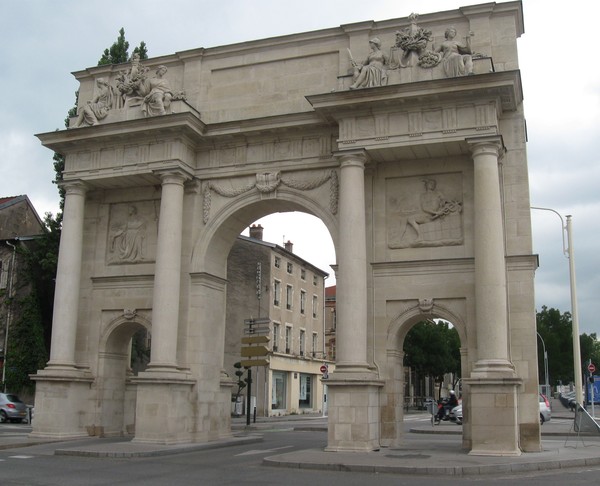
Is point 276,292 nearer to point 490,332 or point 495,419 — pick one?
point 490,332

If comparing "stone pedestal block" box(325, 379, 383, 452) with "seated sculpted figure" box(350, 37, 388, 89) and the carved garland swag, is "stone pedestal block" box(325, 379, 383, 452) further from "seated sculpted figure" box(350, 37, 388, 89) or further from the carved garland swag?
"seated sculpted figure" box(350, 37, 388, 89)

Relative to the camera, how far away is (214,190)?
909 inches

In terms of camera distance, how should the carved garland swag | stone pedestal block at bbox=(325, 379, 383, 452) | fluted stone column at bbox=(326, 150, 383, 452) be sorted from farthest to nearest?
the carved garland swag, fluted stone column at bbox=(326, 150, 383, 452), stone pedestal block at bbox=(325, 379, 383, 452)

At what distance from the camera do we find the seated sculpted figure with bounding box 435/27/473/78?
19703 millimetres

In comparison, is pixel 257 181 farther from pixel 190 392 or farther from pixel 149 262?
pixel 190 392

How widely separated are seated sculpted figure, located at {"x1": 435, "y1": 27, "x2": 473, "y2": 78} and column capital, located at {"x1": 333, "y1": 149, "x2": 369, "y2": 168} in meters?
3.15

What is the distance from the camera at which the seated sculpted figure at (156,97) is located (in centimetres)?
2284

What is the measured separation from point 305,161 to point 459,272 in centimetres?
570

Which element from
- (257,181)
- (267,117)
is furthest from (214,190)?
(267,117)

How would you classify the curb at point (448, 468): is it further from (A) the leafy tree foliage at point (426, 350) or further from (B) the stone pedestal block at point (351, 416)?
(A) the leafy tree foliage at point (426, 350)

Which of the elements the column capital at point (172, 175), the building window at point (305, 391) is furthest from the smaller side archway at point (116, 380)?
the building window at point (305, 391)

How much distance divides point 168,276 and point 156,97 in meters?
5.77

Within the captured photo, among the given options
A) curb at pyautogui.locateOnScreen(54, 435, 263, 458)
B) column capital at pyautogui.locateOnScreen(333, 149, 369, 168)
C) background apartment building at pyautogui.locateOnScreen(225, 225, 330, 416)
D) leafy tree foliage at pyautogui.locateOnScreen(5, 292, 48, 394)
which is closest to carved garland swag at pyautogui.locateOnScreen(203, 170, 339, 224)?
column capital at pyautogui.locateOnScreen(333, 149, 369, 168)

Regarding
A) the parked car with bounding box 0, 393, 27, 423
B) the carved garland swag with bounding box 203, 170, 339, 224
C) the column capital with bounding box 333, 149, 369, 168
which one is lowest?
the parked car with bounding box 0, 393, 27, 423
